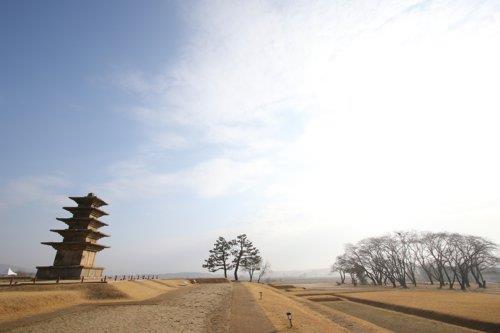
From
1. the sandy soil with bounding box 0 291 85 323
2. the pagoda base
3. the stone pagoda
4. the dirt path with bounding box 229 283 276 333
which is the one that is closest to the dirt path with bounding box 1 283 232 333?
the dirt path with bounding box 229 283 276 333

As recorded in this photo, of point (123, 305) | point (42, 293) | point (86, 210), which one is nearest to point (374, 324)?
point (123, 305)

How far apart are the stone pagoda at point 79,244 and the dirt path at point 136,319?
668 inches

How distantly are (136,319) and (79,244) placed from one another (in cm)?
2524

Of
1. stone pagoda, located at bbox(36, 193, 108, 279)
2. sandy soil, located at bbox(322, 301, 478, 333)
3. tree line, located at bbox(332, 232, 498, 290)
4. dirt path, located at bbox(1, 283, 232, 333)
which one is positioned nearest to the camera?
dirt path, located at bbox(1, 283, 232, 333)

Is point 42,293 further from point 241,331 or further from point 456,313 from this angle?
point 456,313

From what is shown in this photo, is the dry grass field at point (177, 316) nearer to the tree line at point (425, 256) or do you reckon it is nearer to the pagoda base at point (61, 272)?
the pagoda base at point (61, 272)

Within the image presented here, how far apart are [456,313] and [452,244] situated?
155 feet

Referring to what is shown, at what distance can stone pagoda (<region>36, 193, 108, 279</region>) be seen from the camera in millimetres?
39562

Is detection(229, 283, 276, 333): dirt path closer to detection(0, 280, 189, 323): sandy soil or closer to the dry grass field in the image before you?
the dry grass field

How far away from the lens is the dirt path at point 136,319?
18125 mm

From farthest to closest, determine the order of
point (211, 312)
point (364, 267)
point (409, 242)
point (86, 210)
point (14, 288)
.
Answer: point (364, 267) < point (409, 242) < point (86, 210) < point (14, 288) < point (211, 312)

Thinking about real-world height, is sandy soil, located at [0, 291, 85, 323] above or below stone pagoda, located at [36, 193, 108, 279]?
below

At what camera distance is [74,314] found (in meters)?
22.8

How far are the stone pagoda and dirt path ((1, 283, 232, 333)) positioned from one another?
16960mm
